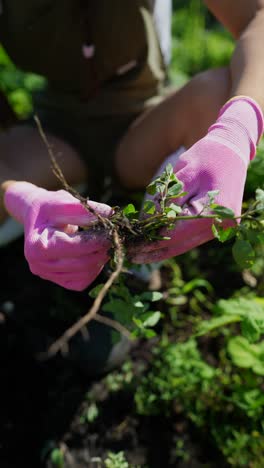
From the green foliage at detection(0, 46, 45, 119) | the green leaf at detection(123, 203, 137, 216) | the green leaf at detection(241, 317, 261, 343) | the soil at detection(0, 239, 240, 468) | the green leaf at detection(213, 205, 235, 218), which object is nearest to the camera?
the green leaf at detection(213, 205, 235, 218)

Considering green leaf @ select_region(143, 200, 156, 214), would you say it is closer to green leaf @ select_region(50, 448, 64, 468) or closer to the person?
the person

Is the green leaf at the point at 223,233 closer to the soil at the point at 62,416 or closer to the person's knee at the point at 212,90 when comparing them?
→ the person's knee at the point at 212,90

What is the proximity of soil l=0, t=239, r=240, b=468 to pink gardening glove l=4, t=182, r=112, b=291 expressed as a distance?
555 millimetres

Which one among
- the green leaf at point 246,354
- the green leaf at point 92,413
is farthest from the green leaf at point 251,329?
the green leaf at point 92,413

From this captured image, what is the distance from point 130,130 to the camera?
173 cm

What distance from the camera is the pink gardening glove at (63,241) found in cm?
100

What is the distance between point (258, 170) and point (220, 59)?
1.49m

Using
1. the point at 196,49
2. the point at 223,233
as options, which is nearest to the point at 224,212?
the point at 223,233

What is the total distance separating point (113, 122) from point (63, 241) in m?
0.89

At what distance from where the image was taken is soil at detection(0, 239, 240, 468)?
54.1 inches

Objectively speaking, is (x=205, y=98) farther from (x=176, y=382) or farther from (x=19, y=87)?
(x=19, y=87)

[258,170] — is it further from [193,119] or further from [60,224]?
[60,224]

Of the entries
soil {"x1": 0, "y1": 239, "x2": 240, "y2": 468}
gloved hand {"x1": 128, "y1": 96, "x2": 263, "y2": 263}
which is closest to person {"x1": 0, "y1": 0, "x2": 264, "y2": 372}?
gloved hand {"x1": 128, "y1": 96, "x2": 263, "y2": 263}

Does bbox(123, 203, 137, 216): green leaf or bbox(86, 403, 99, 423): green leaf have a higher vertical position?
bbox(123, 203, 137, 216): green leaf
